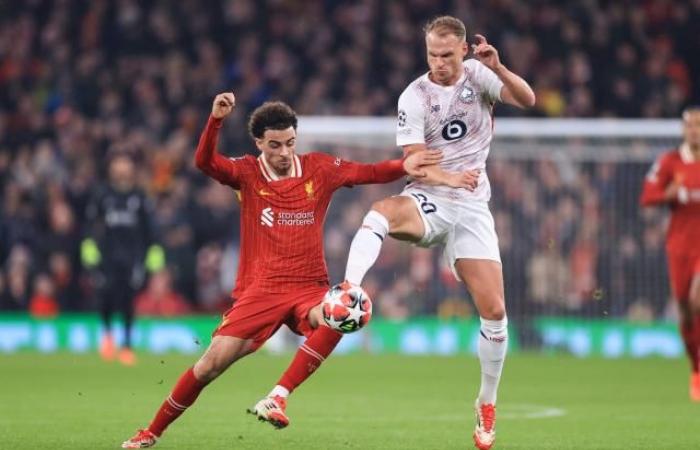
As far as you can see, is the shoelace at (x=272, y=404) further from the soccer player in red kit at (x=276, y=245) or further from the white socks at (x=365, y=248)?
the white socks at (x=365, y=248)

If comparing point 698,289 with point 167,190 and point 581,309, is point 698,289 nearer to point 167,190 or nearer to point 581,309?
point 581,309

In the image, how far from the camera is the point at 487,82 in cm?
858

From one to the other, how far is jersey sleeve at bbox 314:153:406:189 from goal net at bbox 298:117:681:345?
409 inches

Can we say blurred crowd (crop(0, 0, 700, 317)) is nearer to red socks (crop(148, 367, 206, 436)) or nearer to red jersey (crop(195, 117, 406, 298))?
red jersey (crop(195, 117, 406, 298))

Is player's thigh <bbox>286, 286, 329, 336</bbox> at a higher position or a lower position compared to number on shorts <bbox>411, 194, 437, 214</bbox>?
lower

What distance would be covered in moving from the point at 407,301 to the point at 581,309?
85.4 inches

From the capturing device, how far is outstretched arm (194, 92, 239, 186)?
7984mm

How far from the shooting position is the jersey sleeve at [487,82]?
28.1 ft

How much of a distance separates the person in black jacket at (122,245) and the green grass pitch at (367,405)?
73 cm

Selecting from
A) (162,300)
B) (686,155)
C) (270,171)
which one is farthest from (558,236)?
(270,171)

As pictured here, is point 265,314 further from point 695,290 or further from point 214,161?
point 695,290

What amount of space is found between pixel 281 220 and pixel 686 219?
547cm

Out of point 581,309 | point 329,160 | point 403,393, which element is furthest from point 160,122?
point 329,160

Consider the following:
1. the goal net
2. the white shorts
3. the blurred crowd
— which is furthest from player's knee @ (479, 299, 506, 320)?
the goal net
